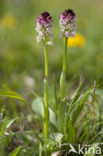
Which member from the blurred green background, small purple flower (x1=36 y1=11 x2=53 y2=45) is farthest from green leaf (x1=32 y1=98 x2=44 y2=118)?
small purple flower (x1=36 y1=11 x2=53 y2=45)

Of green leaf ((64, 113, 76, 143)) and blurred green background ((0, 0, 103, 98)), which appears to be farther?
blurred green background ((0, 0, 103, 98))

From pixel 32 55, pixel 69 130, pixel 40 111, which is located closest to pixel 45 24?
pixel 69 130

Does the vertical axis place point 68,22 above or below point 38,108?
above

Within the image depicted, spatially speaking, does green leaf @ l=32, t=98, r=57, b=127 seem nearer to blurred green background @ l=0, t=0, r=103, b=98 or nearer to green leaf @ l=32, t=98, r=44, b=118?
green leaf @ l=32, t=98, r=44, b=118

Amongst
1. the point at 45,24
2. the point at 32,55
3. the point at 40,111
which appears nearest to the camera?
the point at 45,24

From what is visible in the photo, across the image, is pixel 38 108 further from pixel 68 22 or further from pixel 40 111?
pixel 68 22

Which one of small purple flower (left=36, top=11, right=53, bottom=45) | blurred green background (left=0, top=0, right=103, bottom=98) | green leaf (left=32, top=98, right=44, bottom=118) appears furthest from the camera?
blurred green background (left=0, top=0, right=103, bottom=98)

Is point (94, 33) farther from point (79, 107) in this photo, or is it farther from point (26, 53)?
point (79, 107)
